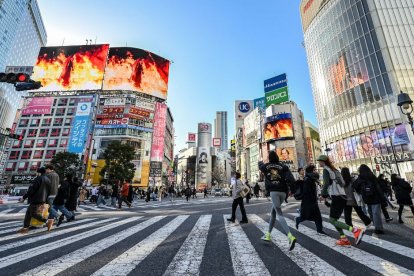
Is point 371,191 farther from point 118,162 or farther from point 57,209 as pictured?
point 118,162

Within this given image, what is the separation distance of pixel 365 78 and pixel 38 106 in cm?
7714

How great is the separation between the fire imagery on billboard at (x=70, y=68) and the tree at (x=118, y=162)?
24605 millimetres

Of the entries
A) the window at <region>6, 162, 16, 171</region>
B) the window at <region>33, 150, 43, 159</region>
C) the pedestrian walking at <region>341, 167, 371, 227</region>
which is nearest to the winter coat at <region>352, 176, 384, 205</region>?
the pedestrian walking at <region>341, 167, 371, 227</region>

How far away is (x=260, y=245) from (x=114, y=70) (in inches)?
2197

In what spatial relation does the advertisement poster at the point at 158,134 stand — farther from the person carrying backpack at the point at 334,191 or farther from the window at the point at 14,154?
the person carrying backpack at the point at 334,191

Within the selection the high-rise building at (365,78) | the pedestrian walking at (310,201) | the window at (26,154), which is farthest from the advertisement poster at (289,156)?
the window at (26,154)

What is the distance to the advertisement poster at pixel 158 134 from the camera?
2017 inches

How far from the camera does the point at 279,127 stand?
62219 mm

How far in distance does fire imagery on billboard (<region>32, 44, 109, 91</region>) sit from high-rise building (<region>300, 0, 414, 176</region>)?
51655 mm

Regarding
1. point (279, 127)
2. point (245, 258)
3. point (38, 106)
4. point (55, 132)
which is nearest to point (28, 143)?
point (55, 132)

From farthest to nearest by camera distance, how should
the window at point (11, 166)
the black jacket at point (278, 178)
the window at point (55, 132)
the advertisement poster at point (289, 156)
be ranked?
the advertisement poster at point (289, 156) → the window at point (55, 132) → the window at point (11, 166) → the black jacket at point (278, 178)

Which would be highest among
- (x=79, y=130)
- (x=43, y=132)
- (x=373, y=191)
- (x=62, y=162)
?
(x=43, y=132)

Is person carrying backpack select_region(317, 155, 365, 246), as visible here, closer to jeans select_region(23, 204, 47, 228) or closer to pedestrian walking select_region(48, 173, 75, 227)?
jeans select_region(23, 204, 47, 228)

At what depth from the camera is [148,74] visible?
2085 inches
